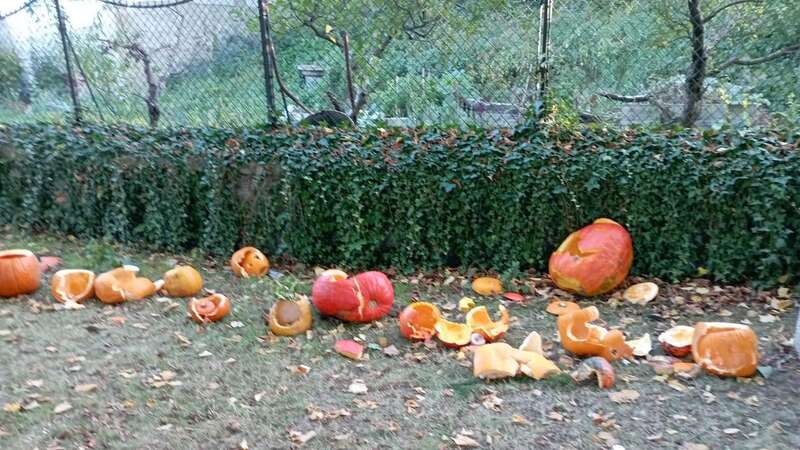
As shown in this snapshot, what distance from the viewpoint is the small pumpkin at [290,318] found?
4.05 metres

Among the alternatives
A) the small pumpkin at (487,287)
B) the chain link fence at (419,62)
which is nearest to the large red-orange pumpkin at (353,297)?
the small pumpkin at (487,287)

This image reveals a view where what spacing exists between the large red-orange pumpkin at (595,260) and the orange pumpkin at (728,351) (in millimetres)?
1092

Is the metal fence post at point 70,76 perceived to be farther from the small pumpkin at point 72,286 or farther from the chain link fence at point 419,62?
the small pumpkin at point 72,286

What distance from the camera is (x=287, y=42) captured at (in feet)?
20.6

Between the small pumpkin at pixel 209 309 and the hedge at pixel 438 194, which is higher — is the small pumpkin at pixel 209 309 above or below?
Answer: below

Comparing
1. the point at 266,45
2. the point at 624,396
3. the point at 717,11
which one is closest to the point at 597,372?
the point at 624,396

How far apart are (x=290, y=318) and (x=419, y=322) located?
2.58ft

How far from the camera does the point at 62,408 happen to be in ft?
10.4

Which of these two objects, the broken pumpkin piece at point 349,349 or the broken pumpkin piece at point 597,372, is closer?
the broken pumpkin piece at point 597,372

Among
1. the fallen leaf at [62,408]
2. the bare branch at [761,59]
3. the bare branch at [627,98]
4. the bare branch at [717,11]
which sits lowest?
the fallen leaf at [62,408]

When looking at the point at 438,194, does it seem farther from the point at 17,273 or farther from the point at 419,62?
the point at 17,273

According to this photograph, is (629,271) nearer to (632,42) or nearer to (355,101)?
(632,42)

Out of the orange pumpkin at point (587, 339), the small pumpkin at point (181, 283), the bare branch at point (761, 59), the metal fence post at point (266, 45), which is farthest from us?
the metal fence post at point (266, 45)

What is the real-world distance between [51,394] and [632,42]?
468 centimetres
